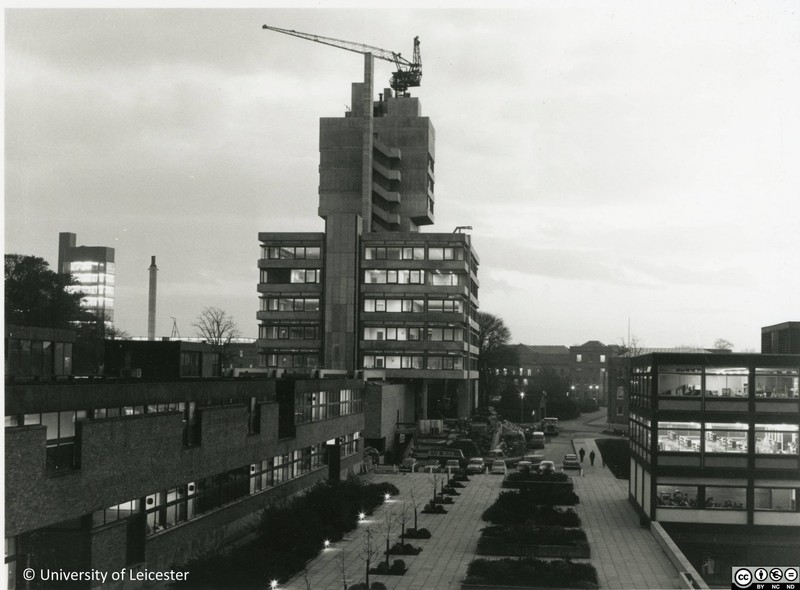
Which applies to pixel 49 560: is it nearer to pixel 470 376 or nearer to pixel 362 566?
pixel 362 566

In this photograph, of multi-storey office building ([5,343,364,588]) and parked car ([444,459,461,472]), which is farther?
parked car ([444,459,461,472])

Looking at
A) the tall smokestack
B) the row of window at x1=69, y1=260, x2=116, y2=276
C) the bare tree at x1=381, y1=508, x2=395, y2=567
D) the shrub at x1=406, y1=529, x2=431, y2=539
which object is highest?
the row of window at x1=69, y1=260, x2=116, y2=276

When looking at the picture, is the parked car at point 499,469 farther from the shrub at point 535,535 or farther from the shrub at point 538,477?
the shrub at point 535,535

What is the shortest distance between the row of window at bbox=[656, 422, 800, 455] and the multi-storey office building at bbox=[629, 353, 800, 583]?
0.06 m

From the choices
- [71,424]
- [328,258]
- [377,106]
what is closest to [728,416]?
[71,424]

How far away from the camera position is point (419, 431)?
114938 mm

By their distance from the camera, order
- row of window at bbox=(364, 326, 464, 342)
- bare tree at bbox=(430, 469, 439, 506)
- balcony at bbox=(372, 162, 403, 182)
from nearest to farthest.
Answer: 1. bare tree at bbox=(430, 469, 439, 506)
2. row of window at bbox=(364, 326, 464, 342)
3. balcony at bbox=(372, 162, 403, 182)

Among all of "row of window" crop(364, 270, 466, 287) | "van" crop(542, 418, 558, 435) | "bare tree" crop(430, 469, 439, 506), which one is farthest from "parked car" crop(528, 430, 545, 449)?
"bare tree" crop(430, 469, 439, 506)

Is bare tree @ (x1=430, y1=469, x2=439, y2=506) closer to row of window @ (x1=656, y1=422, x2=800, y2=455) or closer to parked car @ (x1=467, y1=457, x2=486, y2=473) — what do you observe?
parked car @ (x1=467, y1=457, x2=486, y2=473)

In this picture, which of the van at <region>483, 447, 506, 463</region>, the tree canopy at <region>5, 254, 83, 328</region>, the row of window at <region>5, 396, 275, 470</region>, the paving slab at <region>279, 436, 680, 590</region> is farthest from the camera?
the van at <region>483, 447, 506, 463</region>

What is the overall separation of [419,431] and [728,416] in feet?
207

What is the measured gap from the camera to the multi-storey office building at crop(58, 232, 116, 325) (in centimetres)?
17225

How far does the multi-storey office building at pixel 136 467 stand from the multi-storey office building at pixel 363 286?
6207 cm

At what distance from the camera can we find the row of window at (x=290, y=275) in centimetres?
12694
